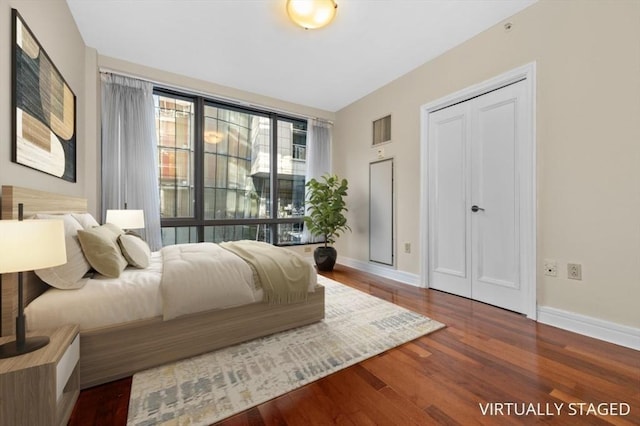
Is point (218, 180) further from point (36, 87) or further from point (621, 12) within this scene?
point (621, 12)

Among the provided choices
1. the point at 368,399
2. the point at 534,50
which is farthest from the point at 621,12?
the point at 368,399

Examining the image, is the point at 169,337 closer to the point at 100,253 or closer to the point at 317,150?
the point at 100,253

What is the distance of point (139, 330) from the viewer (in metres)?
1.54

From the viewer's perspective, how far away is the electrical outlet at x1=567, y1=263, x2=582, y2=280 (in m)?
2.09

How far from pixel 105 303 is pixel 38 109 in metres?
1.42

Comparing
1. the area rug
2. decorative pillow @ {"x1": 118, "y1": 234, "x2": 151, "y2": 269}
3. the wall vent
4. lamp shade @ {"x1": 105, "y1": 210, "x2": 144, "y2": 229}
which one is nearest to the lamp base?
the area rug

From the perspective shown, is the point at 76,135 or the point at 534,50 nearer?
the point at 534,50

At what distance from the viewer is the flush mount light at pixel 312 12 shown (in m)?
2.21

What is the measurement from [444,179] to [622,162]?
4.58 ft

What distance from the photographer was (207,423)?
3.94ft

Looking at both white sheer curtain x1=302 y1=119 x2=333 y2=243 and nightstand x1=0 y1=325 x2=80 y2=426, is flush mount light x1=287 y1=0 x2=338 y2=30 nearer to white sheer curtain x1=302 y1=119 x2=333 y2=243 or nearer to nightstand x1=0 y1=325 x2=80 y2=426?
white sheer curtain x1=302 y1=119 x2=333 y2=243

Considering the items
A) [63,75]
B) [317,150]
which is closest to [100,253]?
[63,75]

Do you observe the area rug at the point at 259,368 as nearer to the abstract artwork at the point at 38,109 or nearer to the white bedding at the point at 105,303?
the white bedding at the point at 105,303

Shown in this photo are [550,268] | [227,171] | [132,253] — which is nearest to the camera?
[132,253]
